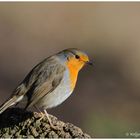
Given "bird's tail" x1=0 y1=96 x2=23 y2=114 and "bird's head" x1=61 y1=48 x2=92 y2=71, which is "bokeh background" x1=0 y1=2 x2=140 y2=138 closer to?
"bird's head" x1=61 y1=48 x2=92 y2=71

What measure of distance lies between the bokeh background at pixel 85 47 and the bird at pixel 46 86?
1.95 m

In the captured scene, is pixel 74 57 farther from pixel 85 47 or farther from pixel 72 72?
pixel 85 47

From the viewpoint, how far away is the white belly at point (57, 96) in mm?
8281

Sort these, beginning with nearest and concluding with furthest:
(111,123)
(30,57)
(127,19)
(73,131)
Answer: (73,131), (111,123), (30,57), (127,19)

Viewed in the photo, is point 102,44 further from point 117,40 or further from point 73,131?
point 73,131

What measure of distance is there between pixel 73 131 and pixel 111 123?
249 cm

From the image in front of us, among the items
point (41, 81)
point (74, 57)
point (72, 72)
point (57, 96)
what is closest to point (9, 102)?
point (41, 81)

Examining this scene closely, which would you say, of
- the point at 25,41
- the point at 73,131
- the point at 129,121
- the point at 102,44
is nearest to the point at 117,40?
the point at 102,44

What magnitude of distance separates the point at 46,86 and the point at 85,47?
5787mm

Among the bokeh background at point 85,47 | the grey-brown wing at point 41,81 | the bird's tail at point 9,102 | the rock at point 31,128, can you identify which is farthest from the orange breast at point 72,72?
the bokeh background at point 85,47

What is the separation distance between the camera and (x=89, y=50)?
14156mm

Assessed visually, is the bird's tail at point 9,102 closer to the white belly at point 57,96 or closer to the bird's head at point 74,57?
the white belly at point 57,96

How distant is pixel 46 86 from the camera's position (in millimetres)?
8320

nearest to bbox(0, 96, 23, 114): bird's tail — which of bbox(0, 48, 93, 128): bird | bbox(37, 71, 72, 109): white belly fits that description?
bbox(0, 48, 93, 128): bird
